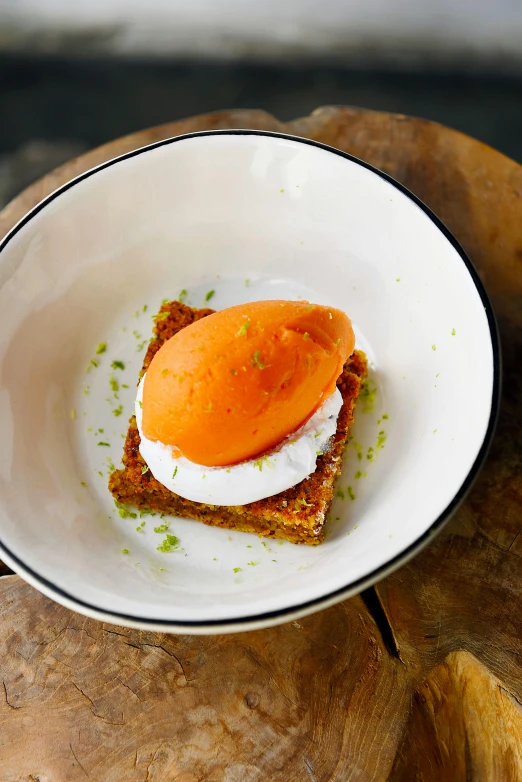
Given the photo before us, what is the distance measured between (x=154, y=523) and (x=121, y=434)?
0.33 metres

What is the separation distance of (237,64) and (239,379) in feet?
7.83

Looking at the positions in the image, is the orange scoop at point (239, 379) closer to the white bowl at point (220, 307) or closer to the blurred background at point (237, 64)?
the white bowl at point (220, 307)

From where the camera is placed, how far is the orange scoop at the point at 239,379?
1.77 metres

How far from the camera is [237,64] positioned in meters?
3.48

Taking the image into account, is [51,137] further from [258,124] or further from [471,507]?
[471,507]

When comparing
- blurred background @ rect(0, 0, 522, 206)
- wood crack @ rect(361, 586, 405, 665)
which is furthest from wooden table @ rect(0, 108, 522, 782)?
blurred background @ rect(0, 0, 522, 206)

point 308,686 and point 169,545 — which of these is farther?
point 169,545

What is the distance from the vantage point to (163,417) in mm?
1830

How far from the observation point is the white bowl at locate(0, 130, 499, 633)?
1711 millimetres

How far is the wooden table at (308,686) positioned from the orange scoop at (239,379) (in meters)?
0.56

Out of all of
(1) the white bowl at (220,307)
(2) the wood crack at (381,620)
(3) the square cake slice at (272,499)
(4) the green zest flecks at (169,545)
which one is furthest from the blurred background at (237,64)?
(2) the wood crack at (381,620)

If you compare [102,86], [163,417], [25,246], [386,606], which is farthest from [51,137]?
[386,606]

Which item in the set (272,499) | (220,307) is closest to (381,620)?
(272,499)

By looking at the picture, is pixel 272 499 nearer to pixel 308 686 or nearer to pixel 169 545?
pixel 169 545
